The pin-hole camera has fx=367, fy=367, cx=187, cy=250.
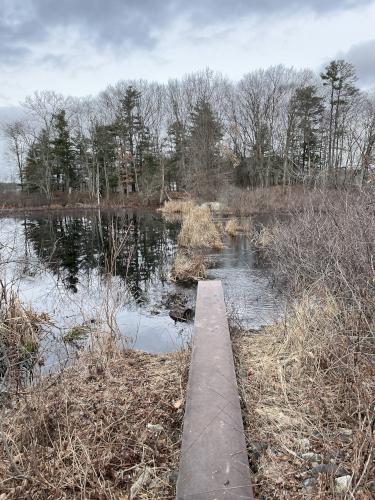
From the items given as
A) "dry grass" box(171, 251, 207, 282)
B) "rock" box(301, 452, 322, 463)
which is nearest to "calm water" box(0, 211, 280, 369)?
"dry grass" box(171, 251, 207, 282)

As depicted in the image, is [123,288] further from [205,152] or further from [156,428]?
[205,152]

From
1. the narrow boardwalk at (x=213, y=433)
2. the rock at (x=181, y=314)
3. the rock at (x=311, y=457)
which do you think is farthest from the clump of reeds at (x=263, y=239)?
the rock at (x=311, y=457)

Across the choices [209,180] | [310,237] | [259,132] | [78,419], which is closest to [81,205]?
[209,180]

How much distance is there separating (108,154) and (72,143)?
4.55 meters

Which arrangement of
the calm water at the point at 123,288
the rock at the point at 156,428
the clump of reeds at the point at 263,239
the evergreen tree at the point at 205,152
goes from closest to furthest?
1. the rock at the point at 156,428
2. the calm water at the point at 123,288
3. the clump of reeds at the point at 263,239
4. the evergreen tree at the point at 205,152

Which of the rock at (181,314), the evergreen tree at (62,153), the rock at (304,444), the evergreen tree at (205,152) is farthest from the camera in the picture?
the evergreen tree at (62,153)

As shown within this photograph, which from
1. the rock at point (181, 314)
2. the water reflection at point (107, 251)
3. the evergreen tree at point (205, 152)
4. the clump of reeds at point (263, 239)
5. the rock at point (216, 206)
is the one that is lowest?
the rock at point (181, 314)

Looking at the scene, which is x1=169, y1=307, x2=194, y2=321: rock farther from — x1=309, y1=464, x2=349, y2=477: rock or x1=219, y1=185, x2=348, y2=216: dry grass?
x1=219, y1=185, x2=348, y2=216: dry grass

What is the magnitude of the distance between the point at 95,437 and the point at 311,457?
1.50 metres

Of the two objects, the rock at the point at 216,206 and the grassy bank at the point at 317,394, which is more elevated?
the rock at the point at 216,206

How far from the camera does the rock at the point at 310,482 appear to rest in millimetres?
2154

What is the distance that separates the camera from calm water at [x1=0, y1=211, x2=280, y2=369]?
521 centimetres

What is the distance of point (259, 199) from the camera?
2438 centimetres

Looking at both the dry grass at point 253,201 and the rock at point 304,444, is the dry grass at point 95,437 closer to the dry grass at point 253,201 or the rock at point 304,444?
the rock at point 304,444
